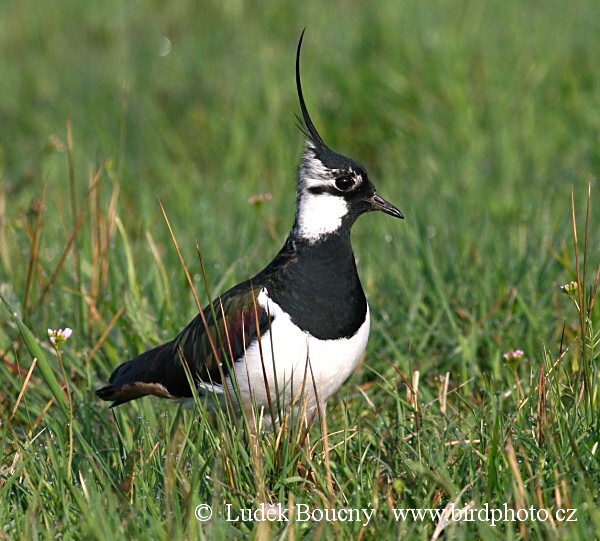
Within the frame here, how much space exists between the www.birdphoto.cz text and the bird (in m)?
0.52

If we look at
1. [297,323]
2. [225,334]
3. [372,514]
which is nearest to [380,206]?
[297,323]

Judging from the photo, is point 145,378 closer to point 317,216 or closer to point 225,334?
point 225,334

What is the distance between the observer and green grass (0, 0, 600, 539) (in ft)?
9.75

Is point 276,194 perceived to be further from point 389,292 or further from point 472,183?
point 389,292

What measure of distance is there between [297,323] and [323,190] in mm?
522

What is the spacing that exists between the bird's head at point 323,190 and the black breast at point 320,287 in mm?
49

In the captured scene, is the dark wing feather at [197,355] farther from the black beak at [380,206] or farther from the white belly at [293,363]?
the black beak at [380,206]

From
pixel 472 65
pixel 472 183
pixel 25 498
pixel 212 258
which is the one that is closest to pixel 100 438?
pixel 25 498

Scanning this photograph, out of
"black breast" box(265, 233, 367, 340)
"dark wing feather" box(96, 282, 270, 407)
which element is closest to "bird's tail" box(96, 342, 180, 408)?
"dark wing feather" box(96, 282, 270, 407)

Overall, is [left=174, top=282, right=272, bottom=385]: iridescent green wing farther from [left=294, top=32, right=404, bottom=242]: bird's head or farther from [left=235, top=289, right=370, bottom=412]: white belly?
[left=294, top=32, right=404, bottom=242]: bird's head

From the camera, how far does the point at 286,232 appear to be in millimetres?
5520

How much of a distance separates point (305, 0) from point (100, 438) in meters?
5.02

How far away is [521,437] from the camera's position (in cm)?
306

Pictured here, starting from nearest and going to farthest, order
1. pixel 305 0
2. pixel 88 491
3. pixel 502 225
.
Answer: pixel 88 491 < pixel 502 225 < pixel 305 0
